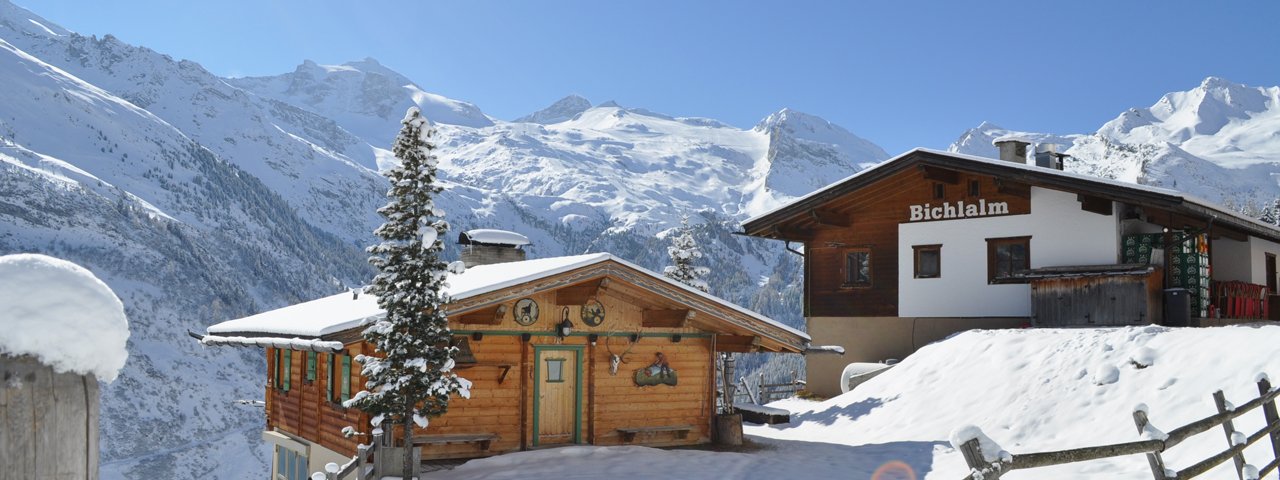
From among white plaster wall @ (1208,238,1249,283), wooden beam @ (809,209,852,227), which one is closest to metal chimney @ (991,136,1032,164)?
wooden beam @ (809,209,852,227)

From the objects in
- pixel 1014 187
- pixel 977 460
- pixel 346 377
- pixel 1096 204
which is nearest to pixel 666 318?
pixel 346 377

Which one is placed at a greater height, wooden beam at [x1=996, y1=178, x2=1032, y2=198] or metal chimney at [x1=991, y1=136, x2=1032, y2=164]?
metal chimney at [x1=991, y1=136, x2=1032, y2=164]

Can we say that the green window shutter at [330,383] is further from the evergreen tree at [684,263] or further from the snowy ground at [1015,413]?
the evergreen tree at [684,263]

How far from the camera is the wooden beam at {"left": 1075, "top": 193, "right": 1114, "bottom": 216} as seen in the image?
22555mm

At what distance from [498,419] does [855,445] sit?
6.65m

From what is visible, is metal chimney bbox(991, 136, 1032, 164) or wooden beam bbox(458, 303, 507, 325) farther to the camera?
metal chimney bbox(991, 136, 1032, 164)

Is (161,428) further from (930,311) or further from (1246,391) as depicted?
(1246,391)

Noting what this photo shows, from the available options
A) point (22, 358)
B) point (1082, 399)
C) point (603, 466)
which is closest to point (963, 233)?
point (1082, 399)

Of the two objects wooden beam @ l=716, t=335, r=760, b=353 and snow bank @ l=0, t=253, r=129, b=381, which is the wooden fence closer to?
snow bank @ l=0, t=253, r=129, b=381

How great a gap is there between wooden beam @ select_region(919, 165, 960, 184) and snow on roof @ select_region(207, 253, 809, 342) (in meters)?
7.85

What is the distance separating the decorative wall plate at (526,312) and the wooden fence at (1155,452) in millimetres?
10567

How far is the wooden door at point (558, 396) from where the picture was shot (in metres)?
17.5

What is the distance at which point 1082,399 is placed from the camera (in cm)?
1617

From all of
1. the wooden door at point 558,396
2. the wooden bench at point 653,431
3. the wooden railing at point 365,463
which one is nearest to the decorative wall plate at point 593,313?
the wooden door at point 558,396
